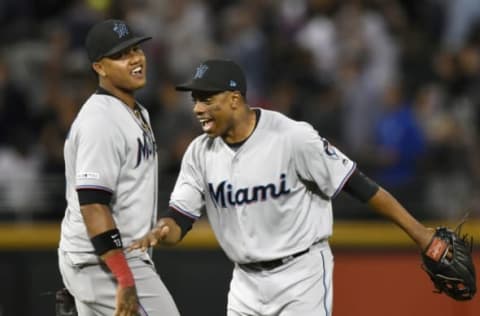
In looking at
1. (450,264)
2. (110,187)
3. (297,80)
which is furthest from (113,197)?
(297,80)

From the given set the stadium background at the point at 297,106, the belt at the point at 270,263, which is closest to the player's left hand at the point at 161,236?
the belt at the point at 270,263

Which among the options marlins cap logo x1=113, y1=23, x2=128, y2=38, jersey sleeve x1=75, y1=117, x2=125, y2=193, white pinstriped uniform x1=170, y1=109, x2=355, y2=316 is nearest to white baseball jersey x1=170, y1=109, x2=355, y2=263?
white pinstriped uniform x1=170, y1=109, x2=355, y2=316

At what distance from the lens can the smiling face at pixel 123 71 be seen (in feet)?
19.4

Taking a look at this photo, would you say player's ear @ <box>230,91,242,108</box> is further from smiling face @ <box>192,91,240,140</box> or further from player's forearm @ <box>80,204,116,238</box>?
player's forearm @ <box>80,204,116,238</box>

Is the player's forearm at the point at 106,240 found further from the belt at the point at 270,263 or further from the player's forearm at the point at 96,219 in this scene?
the belt at the point at 270,263

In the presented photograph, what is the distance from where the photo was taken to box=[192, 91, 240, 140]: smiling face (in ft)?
19.2

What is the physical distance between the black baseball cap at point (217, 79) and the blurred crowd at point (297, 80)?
10.7 feet

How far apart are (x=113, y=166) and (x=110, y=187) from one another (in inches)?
3.9

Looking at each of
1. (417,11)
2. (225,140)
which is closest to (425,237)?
(225,140)

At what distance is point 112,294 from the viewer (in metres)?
5.84

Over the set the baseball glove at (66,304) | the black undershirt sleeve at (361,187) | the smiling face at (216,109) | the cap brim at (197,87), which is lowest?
the baseball glove at (66,304)

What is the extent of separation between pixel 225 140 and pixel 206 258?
118 inches

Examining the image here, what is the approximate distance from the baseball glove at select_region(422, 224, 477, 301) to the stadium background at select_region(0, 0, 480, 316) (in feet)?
8.50

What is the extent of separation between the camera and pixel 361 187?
579cm
